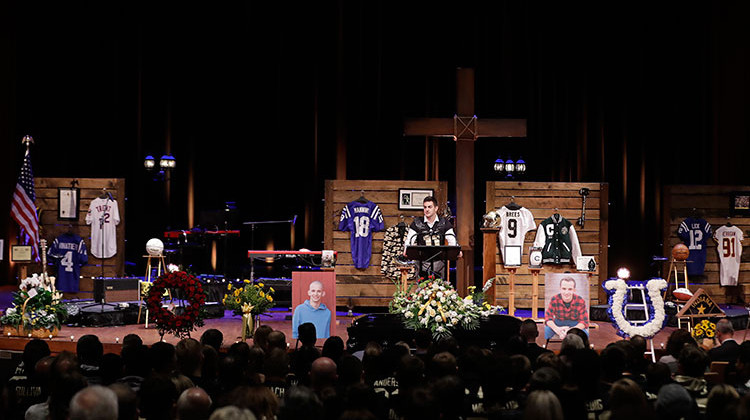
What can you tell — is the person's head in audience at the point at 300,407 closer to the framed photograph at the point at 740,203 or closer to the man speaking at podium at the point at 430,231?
the man speaking at podium at the point at 430,231

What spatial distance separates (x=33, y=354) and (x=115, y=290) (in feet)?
19.0

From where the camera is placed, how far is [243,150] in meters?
17.0

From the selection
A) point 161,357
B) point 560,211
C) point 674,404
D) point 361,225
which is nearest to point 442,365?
point 674,404

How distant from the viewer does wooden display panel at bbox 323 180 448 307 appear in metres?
12.4

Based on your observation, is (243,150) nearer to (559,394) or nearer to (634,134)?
(634,134)

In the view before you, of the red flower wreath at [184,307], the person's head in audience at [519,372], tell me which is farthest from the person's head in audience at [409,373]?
the red flower wreath at [184,307]

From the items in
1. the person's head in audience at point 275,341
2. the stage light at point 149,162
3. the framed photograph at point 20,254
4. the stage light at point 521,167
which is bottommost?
the person's head in audience at point 275,341

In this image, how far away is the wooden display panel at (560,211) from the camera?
12477 mm

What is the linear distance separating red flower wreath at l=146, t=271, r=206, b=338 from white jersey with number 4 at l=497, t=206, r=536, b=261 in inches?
221

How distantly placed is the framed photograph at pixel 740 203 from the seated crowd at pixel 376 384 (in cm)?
753

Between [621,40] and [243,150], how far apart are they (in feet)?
27.4

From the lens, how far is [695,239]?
503 inches

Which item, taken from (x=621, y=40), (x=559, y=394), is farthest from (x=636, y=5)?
(x=559, y=394)

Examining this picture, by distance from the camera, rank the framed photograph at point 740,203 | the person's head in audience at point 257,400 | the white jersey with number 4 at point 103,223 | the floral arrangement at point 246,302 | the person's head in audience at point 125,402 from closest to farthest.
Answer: the person's head in audience at point 125,402, the person's head in audience at point 257,400, the floral arrangement at point 246,302, the framed photograph at point 740,203, the white jersey with number 4 at point 103,223
